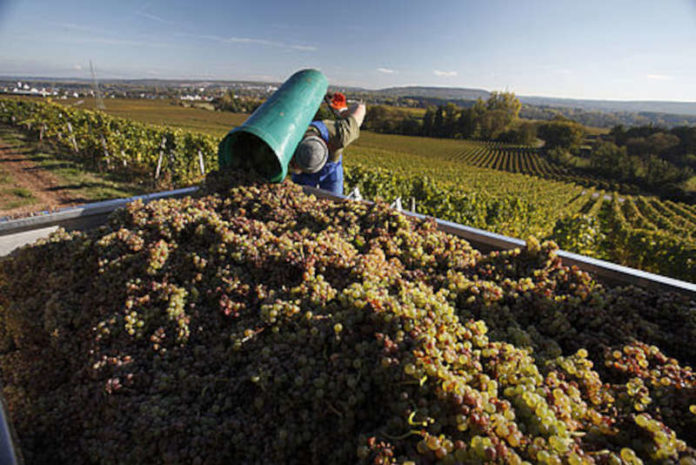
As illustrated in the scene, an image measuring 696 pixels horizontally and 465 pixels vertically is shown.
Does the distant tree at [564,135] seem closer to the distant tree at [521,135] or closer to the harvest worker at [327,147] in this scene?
the distant tree at [521,135]

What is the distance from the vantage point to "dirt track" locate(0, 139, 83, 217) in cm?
1053

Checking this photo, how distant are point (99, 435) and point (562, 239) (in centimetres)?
1015

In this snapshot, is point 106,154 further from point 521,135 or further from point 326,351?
point 521,135

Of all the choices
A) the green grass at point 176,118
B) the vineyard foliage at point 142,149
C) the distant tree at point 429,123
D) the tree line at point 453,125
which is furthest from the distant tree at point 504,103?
the vineyard foliage at point 142,149

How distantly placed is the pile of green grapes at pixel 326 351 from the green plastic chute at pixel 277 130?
2.75 ft

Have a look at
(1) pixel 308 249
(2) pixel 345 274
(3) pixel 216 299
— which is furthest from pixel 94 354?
(2) pixel 345 274

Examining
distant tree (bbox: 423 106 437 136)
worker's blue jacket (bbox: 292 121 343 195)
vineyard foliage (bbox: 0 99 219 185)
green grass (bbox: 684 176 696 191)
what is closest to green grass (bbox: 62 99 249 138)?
→ vineyard foliage (bbox: 0 99 219 185)

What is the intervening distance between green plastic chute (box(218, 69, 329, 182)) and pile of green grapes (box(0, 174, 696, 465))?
839mm

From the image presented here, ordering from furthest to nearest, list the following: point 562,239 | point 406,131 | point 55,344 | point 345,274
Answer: point 406,131 → point 562,239 → point 345,274 → point 55,344

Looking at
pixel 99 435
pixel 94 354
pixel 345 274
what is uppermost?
pixel 345 274

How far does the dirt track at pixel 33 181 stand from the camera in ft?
34.6

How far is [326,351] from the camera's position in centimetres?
146

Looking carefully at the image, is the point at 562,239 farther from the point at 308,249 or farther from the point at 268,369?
the point at 268,369

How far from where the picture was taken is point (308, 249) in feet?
6.72
